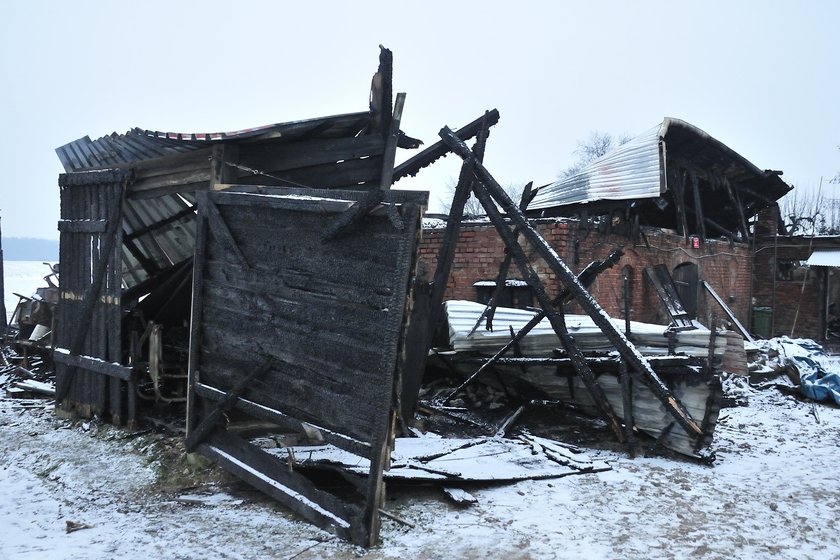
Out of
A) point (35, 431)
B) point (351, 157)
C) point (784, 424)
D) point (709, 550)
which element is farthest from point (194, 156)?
point (784, 424)

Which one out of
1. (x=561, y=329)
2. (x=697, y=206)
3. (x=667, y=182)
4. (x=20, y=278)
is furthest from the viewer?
(x=20, y=278)

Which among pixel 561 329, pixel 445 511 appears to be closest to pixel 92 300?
pixel 445 511

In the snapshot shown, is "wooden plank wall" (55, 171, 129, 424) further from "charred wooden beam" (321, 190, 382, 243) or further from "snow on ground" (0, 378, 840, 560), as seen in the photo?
"charred wooden beam" (321, 190, 382, 243)

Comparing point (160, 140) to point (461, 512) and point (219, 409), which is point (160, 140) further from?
point (461, 512)

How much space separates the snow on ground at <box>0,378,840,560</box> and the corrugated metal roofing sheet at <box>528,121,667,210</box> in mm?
6193

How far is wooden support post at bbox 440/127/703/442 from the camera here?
5.26 meters

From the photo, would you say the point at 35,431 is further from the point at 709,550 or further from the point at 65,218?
the point at 709,550

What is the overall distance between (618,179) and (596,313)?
6.76 metres

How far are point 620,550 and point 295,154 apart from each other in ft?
13.5

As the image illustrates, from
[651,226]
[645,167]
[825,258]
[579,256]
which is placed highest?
[645,167]

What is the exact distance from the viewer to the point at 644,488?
4.61m

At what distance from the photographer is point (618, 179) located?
452 inches

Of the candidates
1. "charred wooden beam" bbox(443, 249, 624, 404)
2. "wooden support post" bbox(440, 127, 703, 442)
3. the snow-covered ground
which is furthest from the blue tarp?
"charred wooden beam" bbox(443, 249, 624, 404)

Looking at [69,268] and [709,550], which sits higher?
[69,268]
